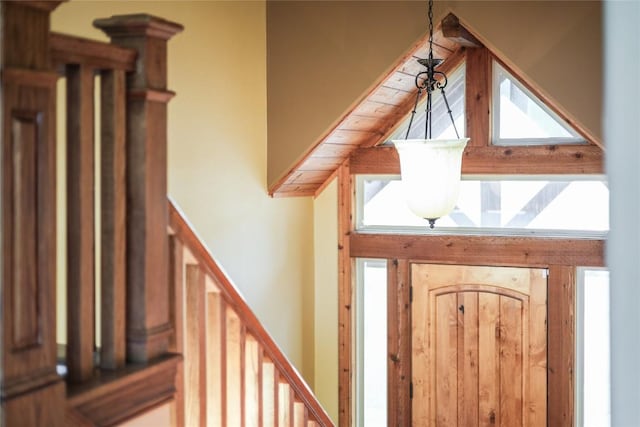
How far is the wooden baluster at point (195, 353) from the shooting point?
2.01 metres

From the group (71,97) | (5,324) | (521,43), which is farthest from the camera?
(521,43)

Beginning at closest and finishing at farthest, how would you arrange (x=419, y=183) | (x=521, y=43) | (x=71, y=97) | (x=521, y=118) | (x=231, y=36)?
1. (x=71, y=97)
2. (x=419, y=183)
3. (x=521, y=43)
4. (x=231, y=36)
5. (x=521, y=118)

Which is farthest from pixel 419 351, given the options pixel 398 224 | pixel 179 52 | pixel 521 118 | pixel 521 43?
pixel 179 52

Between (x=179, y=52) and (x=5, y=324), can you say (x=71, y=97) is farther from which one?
(x=179, y=52)

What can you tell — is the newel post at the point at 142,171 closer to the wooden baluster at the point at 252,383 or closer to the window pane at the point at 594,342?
the wooden baluster at the point at 252,383

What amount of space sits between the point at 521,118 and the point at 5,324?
12.8 ft

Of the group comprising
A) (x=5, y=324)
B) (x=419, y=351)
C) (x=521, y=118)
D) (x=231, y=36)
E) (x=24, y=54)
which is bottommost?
(x=419, y=351)

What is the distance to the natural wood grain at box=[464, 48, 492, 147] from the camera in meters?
4.70

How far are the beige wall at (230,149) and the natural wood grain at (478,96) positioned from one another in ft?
4.00

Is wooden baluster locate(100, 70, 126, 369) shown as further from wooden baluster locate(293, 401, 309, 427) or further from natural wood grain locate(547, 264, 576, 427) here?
natural wood grain locate(547, 264, 576, 427)

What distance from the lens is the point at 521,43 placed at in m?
3.79

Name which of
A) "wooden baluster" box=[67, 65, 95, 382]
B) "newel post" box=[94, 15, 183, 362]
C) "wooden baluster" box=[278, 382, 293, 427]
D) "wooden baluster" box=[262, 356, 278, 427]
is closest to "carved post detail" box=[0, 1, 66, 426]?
"wooden baluster" box=[67, 65, 95, 382]

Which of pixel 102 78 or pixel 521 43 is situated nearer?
pixel 102 78

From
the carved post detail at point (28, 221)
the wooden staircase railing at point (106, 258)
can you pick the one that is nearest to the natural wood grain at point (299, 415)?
the wooden staircase railing at point (106, 258)
